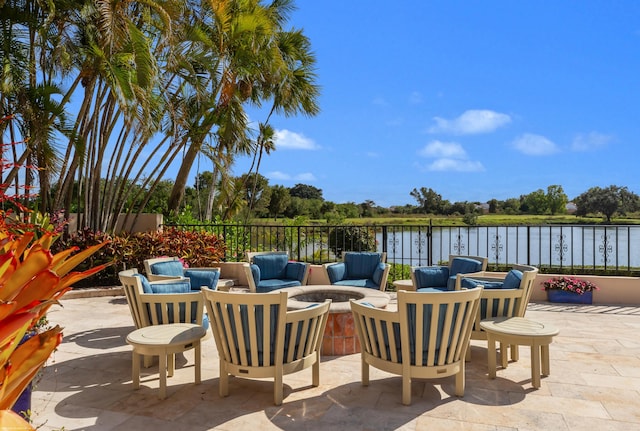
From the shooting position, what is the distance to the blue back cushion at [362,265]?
6379 mm

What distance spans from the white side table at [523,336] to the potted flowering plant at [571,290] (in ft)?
11.6

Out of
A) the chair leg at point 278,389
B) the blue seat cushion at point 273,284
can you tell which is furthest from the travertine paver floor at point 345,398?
the blue seat cushion at point 273,284

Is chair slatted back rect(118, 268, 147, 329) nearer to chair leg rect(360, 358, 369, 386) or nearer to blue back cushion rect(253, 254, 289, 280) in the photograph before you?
chair leg rect(360, 358, 369, 386)

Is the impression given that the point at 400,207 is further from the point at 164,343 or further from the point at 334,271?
the point at 164,343

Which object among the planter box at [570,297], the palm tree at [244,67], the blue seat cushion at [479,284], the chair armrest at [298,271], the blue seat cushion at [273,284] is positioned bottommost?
the planter box at [570,297]

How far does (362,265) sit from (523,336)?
10.4 ft

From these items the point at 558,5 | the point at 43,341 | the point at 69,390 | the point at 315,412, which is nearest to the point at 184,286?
the point at 69,390

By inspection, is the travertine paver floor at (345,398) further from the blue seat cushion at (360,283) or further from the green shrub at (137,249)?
the green shrub at (137,249)

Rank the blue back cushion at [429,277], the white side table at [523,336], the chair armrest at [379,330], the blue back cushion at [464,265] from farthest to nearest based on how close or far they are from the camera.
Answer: the blue back cushion at [429,277]
the blue back cushion at [464,265]
the white side table at [523,336]
the chair armrest at [379,330]

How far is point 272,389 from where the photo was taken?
342cm

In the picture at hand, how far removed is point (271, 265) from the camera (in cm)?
653

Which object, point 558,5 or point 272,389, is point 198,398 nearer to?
point 272,389

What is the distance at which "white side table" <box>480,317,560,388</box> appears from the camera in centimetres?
336

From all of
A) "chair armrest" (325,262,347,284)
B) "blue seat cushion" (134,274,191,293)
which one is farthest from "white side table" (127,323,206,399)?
"chair armrest" (325,262,347,284)
